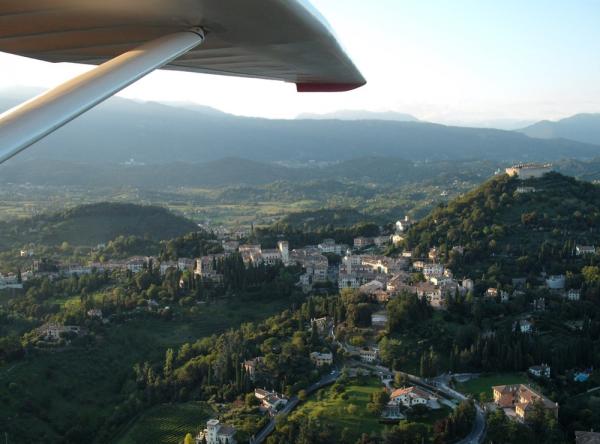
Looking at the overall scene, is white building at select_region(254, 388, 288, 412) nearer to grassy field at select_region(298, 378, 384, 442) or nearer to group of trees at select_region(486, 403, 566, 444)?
grassy field at select_region(298, 378, 384, 442)

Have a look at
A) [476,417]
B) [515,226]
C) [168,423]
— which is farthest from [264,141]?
[476,417]

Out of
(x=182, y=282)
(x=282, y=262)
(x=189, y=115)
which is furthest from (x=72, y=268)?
(x=189, y=115)

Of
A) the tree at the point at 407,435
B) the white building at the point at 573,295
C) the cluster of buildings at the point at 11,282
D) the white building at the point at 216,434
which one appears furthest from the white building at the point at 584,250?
the cluster of buildings at the point at 11,282

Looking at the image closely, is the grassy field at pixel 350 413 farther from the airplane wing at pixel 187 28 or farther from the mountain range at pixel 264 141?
the mountain range at pixel 264 141

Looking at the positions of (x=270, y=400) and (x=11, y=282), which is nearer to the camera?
(x=270, y=400)

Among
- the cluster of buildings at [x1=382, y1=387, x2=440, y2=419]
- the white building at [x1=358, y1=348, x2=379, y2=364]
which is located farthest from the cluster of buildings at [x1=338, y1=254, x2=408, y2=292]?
the cluster of buildings at [x1=382, y1=387, x2=440, y2=419]

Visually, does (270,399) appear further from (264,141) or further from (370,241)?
(264,141)
